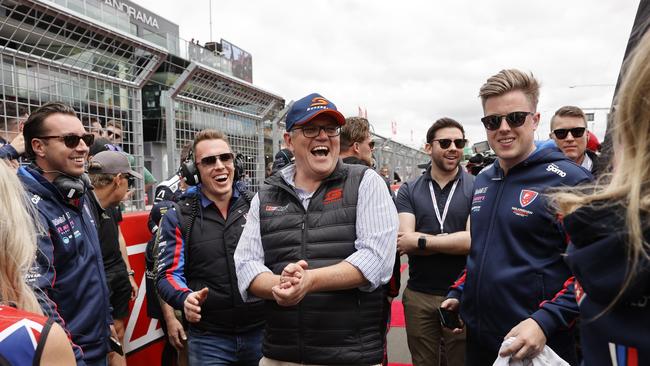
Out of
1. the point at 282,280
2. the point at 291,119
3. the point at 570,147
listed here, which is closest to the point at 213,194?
the point at 291,119

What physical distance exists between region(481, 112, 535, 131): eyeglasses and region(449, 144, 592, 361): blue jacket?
17 centimetres

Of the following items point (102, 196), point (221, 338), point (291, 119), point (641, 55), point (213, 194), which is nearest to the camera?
point (641, 55)

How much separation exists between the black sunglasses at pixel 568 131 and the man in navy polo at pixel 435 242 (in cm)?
102

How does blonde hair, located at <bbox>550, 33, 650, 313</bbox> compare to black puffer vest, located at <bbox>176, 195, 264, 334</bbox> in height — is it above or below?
above

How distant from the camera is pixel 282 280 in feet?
6.01

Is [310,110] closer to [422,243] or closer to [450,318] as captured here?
[450,318]

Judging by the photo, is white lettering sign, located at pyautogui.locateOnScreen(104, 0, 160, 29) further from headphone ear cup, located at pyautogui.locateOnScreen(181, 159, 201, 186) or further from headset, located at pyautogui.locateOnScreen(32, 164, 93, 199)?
headset, located at pyautogui.locateOnScreen(32, 164, 93, 199)

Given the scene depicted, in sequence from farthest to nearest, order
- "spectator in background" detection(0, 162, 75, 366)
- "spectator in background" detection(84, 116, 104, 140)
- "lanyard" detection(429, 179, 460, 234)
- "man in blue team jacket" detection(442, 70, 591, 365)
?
"spectator in background" detection(84, 116, 104, 140), "lanyard" detection(429, 179, 460, 234), "man in blue team jacket" detection(442, 70, 591, 365), "spectator in background" detection(0, 162, 75, 366)

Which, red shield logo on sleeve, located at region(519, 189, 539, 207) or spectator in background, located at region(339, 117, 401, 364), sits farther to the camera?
spectator in background, located at region(339, 117, 401, 364)

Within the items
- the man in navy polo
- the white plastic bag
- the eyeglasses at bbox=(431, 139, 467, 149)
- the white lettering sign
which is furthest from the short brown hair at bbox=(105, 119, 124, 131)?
the white lettering sign

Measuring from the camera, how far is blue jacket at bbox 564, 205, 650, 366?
Answer: 0.85 meters

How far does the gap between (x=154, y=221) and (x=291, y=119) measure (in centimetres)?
183

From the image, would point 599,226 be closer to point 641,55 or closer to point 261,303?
point 641,55

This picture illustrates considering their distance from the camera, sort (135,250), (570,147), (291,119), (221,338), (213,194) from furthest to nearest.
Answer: (570,147)
(135,250)
(213,194)
(221,338)
(291,119)
